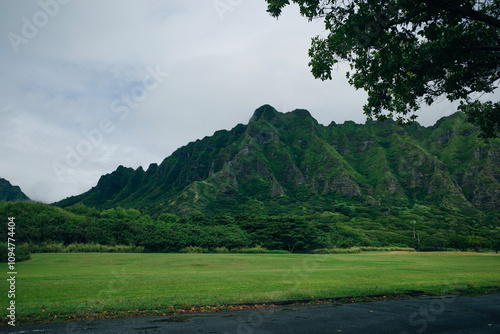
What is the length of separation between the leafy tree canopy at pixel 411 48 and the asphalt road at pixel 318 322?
28.8 feet

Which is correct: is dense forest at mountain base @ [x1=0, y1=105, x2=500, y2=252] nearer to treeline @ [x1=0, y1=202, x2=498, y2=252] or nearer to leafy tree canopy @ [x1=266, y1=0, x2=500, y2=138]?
treeline @ [x1=0, y1=202, x2=498, y2=252]

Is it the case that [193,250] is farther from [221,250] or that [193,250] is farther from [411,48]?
[411,48]

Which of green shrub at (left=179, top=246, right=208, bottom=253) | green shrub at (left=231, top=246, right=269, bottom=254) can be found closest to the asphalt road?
green shrub at (left=179, top=246, right=208, bottom=253)

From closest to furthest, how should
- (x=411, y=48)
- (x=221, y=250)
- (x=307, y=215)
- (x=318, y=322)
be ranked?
(x=318, y=322) → (x=411, y=48) → (x=221, y=250) → (x=307, y=215)

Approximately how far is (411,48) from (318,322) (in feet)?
37.0

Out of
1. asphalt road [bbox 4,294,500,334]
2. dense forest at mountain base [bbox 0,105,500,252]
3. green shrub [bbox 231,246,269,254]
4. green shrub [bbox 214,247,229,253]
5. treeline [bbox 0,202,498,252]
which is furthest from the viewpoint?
green shrub [bbox 231,246,269,254]

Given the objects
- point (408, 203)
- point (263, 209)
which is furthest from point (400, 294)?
point (408, 203)

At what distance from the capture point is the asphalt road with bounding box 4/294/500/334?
7.77 m

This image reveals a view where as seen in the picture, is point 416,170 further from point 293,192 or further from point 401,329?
point 401,329

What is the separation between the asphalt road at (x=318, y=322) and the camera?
306 inches

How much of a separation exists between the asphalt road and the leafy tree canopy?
8.78 meters

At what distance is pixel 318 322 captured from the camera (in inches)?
339

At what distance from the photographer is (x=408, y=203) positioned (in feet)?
577

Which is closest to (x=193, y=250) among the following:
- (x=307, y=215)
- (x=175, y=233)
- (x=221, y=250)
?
(x=175, y=233)
